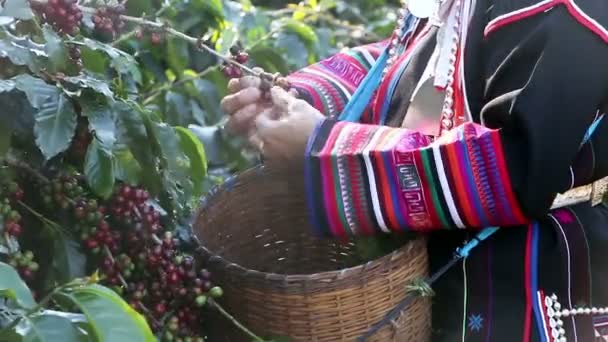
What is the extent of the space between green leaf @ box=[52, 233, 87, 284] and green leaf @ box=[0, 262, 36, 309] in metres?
0.29

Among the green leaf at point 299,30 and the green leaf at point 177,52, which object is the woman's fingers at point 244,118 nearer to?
the green leaf at point 177,52

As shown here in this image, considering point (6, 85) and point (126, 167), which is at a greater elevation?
point (6, 85)

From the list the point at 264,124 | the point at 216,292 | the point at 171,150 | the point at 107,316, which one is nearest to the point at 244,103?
the point at 264,124

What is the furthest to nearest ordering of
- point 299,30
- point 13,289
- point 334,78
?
1. point 299,30
2. point 334,78
3. point 13,289

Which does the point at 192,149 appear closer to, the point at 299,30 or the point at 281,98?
the point at 281,98

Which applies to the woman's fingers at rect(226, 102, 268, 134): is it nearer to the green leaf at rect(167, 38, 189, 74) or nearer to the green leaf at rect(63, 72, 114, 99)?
the green leaf at rect(167, 38, 189, 74)

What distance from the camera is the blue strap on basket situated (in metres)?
1.18

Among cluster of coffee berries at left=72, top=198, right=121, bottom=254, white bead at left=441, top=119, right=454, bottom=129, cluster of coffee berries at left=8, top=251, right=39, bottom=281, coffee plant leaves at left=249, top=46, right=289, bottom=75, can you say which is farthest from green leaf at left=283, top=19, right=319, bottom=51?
cluster of coffee berries at left=8, top=251, right=39, bottom=281

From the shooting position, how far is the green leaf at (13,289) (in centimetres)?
81

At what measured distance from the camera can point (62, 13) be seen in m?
1.13

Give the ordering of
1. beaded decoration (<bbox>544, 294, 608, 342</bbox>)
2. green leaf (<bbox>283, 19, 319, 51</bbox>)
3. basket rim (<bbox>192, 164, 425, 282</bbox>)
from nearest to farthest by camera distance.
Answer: basket rim (<bbox>192, 164, 425, 282</bbox>) < beaded decoration (<bbox>544, 294, 608, 342</bbox>) < green leaf (<bbox>283, 19, 319, 51</bbox>)

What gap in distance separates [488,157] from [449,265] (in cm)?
17

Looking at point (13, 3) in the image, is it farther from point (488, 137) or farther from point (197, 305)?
point (488, 137)

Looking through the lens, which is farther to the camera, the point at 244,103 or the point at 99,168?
the point at 244,103
